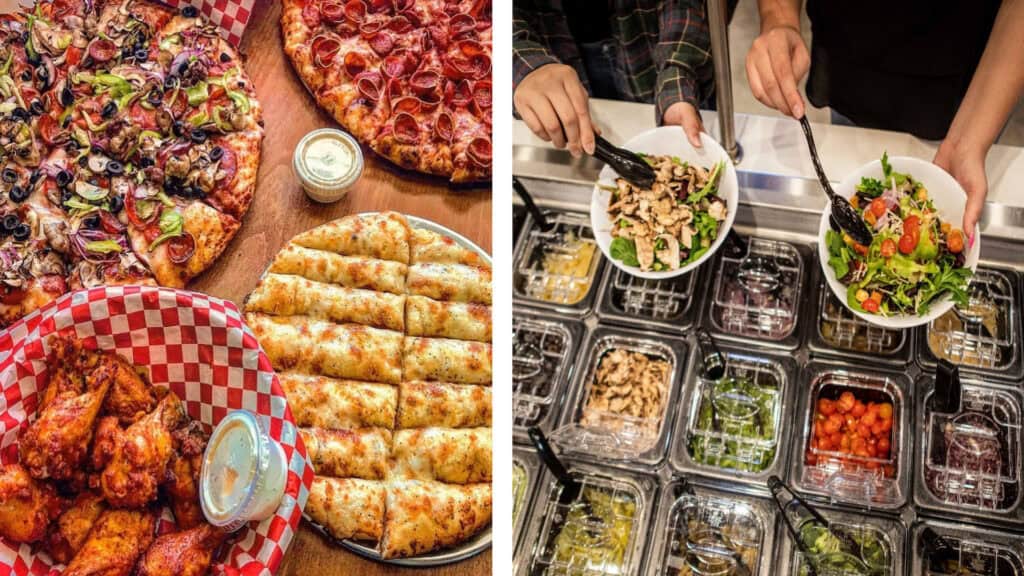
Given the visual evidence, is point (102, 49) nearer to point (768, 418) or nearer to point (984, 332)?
point (768, 418)

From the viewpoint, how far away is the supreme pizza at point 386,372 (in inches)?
75.9

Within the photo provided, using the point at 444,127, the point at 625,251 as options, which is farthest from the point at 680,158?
the point at 444,127

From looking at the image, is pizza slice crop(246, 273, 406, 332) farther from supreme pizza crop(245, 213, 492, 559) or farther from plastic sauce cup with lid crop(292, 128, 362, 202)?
plastic sauce cup with lid crop(292, 128, 362, 202)

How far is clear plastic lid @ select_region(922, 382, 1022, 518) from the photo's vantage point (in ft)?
6.93

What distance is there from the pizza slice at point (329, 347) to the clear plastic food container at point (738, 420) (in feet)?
2.87

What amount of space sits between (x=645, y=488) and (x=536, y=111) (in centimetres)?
114

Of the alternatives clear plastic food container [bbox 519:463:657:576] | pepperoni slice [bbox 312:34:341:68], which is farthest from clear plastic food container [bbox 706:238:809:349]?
Result: pepperoni slice [bbox 312:34:341:68]

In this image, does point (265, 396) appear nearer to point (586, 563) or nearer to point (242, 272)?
point (242, 272)

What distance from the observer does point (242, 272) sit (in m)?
2.11

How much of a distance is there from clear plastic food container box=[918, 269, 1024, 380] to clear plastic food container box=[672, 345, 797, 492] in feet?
1.37

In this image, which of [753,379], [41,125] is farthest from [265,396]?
[753,379]

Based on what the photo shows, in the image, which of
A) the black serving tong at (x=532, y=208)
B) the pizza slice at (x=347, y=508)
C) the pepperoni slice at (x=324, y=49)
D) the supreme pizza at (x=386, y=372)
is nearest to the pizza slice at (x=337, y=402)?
the supreme pizza at (x=386, y=372)

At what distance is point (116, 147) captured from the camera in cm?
209

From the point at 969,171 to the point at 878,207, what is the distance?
0.26 meters
